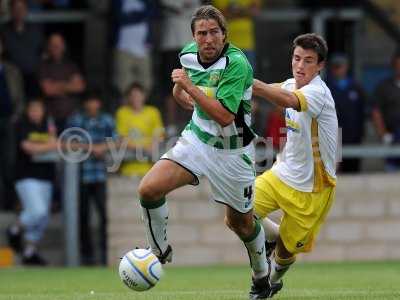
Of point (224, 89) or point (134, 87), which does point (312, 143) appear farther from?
point (134, 87)

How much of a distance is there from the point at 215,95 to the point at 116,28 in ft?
27.3

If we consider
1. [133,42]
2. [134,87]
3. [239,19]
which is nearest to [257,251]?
[134,87]

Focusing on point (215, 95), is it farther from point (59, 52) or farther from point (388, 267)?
point (59, 52)

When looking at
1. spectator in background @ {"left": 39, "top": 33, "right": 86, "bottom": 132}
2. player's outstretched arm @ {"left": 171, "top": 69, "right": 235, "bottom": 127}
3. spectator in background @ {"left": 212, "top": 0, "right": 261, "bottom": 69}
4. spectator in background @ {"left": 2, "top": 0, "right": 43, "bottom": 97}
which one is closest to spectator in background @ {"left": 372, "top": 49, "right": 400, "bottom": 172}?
spectator in background @ {"left": 212, "top": 0, "right": 261, "bottom": 69}

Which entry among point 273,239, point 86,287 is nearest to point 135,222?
point 86,287

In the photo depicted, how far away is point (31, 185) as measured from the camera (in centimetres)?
1650

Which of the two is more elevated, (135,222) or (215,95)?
(215,95)

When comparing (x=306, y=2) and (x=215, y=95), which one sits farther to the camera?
(x=306, y=2)

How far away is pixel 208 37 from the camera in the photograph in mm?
9453

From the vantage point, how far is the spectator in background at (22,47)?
16969 millimetres

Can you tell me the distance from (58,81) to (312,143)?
7187 millimetres

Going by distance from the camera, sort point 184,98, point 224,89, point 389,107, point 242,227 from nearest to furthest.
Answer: point 224,89 < point 242,227 < point 184,98 < point 389,107

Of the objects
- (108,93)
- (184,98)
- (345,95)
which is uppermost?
(184,98)

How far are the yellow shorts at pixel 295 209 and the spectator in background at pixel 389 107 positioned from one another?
6.91 meters
